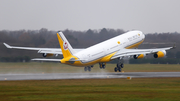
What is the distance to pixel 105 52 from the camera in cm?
5256

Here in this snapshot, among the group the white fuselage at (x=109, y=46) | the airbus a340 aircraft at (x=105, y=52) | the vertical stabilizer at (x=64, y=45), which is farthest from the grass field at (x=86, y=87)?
the vertical stabilizer at (x=64, y=45)

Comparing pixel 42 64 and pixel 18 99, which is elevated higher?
pixel 42 64

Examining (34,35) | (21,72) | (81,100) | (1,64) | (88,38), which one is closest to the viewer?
(81,100)

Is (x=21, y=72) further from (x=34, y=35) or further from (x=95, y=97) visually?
(x=95, y=97)

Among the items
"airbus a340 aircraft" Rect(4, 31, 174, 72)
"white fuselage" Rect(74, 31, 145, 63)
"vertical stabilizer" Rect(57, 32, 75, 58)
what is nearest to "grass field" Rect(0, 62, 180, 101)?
"airbus a340 aircraft" Rect(4, 31, 174, 72)

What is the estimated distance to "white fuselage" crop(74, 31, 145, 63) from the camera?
48338 millimetres

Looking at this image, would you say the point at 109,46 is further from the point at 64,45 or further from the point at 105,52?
the point at 64,45

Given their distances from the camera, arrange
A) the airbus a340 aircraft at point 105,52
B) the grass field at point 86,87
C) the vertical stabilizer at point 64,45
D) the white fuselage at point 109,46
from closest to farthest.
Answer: the grass field at point 86,87, the vertical stabilizer at point 64,45, the airbus a340 aircraft at point 105,52, the white fuselage at point 109,46

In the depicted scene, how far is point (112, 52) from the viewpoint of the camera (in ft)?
178

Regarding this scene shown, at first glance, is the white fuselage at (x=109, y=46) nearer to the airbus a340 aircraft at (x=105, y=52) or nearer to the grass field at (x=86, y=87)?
the airbus a340 aircraft at (x=105, y=52)

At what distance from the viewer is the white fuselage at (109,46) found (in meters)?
48.3

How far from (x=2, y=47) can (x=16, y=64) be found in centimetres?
450

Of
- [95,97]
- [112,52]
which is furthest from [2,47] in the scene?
[95,97]

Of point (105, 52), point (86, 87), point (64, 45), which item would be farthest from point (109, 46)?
point (86, 87)
